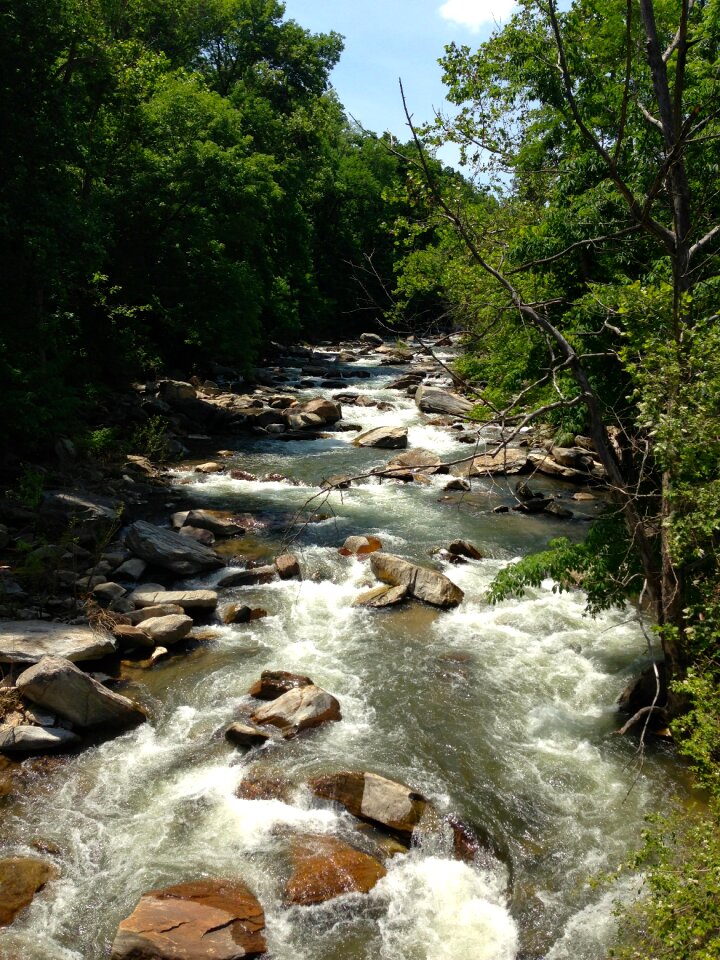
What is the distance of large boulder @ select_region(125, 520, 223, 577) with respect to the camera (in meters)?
12.1

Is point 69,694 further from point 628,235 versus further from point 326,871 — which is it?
point 628,235

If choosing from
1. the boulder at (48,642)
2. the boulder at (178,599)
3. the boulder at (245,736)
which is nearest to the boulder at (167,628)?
the boulder at (178,599)

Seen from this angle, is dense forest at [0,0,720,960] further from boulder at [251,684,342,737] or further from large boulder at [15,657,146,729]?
large boulder at [15,657,146,729]

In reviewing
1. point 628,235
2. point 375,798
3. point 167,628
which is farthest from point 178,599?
point 628,235

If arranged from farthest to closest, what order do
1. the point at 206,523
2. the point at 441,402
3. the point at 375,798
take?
the point at 441,402 → the point at 206,523 → the point at 375,798

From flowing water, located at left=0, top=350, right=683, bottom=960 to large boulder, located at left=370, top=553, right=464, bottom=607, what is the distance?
0.25 metres

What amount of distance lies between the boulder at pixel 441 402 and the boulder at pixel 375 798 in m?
18.4

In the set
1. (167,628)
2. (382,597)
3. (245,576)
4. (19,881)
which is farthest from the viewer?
(245,576)

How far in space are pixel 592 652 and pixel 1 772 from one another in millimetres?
7348

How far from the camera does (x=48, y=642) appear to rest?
29.5ft

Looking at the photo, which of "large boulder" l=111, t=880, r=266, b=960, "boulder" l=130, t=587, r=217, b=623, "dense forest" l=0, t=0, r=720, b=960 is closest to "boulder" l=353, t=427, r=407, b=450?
"dense forest" l=0, t=0, r=720, b=960

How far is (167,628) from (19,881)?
4.15 m

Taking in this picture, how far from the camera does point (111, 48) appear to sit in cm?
1773

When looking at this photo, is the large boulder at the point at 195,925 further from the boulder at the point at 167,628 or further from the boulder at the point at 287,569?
the boulder at the point at 287,569
